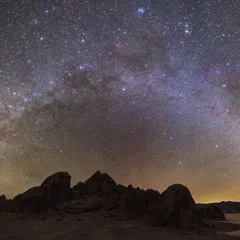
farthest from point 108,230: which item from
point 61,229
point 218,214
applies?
point 218,214

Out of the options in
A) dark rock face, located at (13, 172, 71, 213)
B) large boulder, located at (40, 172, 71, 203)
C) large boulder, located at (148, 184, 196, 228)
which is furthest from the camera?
large boulder, located at (40, 172, 71, 203)

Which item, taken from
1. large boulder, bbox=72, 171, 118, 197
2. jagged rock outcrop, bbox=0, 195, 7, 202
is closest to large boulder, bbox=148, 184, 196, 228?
large boulder, bbox=72, 171, 118, 197

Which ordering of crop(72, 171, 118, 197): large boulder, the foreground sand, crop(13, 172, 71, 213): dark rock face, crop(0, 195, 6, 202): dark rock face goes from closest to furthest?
the foreground sand
crop(13, 172, 71, 213): dark rock face
crop(72, 171, 118, 197): large boulder
crop(0, 195, 6, 202): dark rock face

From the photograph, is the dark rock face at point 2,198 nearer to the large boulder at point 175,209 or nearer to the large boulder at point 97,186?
the large boulder at point 97,186

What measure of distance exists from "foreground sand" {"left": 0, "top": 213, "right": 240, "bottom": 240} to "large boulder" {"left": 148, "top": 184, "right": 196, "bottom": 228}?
4.01ft

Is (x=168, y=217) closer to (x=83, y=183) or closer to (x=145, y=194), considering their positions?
(x=145, y=194)

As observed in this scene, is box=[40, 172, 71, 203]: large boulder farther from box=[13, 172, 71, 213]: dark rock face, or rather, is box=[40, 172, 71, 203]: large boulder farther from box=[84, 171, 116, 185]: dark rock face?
box=[84, 171, 116, 185]: dark rock face

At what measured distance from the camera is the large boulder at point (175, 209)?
2391 cm

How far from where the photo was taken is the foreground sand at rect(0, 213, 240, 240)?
→ 789 inches

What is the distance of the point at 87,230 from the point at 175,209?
8.08 m

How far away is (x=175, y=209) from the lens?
24.2 m

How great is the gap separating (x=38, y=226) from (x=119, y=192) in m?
11.8

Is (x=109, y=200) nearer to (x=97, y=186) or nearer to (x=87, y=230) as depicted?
(x=97, y=186)

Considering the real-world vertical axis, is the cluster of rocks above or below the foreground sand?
above
